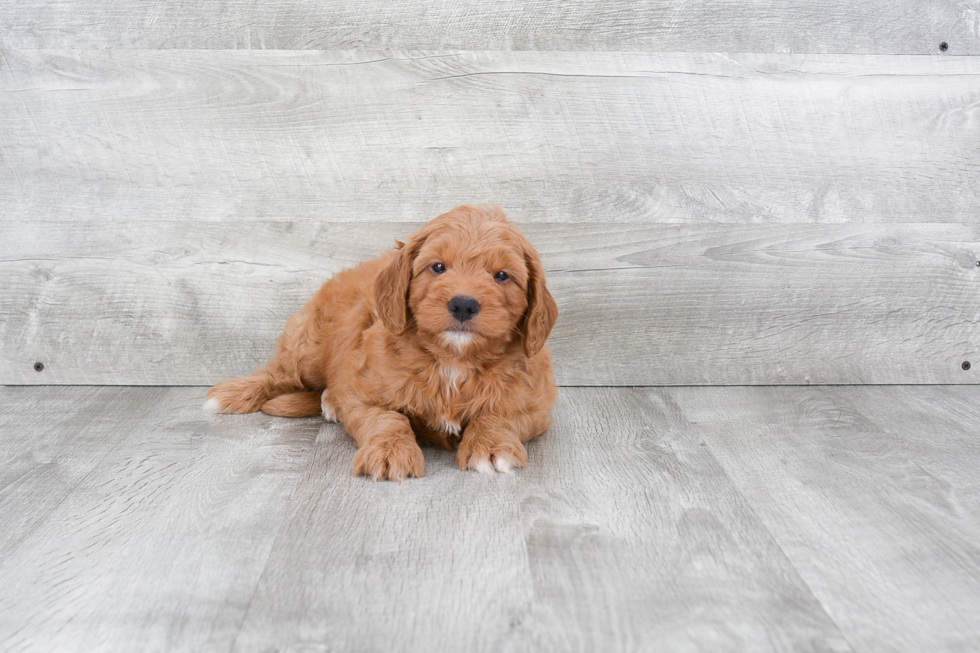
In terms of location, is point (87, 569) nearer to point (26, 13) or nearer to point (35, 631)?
point (35, 631)

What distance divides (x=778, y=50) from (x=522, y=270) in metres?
1.47

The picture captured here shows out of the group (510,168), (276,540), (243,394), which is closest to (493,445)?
(276,540)

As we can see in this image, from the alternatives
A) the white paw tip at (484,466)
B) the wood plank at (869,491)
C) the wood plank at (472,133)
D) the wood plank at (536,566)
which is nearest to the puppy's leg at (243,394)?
the wood plank at (536,566)

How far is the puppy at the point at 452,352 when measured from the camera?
2.09 meters

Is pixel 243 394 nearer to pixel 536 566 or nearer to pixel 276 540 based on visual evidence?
pixel 276 540

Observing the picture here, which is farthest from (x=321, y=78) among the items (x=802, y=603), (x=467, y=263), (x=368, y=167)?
(x=802, y=603)

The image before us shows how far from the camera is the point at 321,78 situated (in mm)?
2824

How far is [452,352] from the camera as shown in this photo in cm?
216

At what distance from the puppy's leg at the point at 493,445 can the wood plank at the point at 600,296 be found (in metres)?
0.81

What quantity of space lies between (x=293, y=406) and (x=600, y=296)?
114cm

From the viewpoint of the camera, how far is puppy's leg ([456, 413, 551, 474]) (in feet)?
7.02

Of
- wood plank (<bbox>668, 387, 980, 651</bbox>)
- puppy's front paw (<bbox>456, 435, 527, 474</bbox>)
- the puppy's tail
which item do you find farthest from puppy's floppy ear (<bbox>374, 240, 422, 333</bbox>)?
wood plank (<bbox>668, 387, 980, 651</bbox>)

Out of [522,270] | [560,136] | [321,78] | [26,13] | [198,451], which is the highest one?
[26,13]

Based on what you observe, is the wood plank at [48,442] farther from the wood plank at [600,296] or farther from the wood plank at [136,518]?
the wood plank at [600,296]
